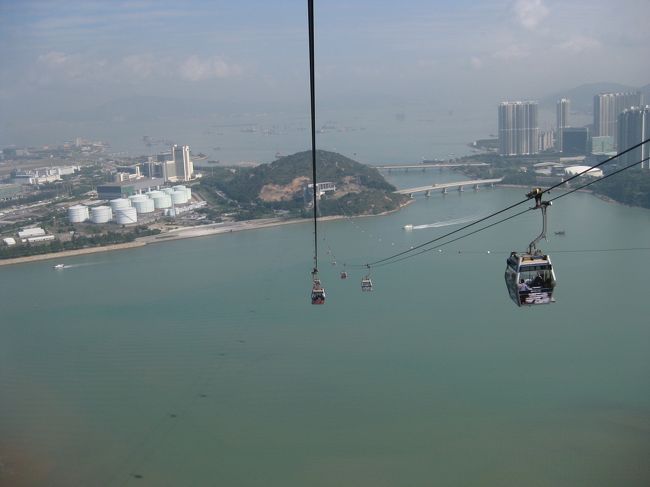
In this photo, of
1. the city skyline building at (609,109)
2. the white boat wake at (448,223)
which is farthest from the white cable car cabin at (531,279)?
the city skyline building at (609,109)

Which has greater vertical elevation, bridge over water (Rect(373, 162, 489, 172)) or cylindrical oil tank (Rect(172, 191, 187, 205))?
bridge over water (Rect(373, 162, 489, 172))

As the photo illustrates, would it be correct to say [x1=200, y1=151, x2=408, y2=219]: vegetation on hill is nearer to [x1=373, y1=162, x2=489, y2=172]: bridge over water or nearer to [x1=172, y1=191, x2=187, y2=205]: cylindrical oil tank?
[x1=172, y1=191, x2=187, y2=205]: cylindrical oil tank


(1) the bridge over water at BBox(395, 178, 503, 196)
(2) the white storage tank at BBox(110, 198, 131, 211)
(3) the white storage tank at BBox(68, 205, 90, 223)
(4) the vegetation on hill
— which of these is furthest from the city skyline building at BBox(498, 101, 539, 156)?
(3) the white storage tank at BBox(68, 205, 90, 223)

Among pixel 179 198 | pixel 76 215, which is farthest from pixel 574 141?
pixel 76 215

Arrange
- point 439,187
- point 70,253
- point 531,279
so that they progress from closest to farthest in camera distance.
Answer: point 531,279
point 70,253
point 439,187

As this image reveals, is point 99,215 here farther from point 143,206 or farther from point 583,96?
point 583,96

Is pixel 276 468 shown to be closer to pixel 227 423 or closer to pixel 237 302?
pixel 227 423
